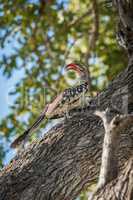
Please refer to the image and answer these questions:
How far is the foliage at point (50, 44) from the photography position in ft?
34.1

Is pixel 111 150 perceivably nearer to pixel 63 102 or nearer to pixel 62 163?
pixel 62 163

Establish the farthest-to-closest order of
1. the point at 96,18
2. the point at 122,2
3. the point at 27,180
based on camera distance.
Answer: the point at 96,18 → the point at 122,2 → the point at 27,180

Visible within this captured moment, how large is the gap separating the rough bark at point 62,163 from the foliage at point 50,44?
16.6 ft

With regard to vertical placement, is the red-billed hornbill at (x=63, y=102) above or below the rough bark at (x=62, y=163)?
above

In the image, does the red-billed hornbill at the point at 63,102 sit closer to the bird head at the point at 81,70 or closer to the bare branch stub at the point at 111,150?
the bird head at the point at 81,70

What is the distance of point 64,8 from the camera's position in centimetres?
1127

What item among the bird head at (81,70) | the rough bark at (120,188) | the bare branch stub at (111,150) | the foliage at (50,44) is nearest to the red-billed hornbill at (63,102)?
the bird head at (81,70)

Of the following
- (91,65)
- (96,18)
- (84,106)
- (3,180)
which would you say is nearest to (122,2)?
(84,106)

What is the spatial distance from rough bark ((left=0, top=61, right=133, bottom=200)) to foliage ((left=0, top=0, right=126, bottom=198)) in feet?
16.6

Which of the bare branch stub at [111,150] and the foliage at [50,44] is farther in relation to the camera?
the foliage at [50,44]

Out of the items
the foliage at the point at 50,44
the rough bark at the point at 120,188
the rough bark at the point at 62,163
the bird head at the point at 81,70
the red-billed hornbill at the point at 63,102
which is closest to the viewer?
the rough bark at the point at 120,188

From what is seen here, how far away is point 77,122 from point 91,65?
5.84 metres

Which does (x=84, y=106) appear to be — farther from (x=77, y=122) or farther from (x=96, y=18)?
(x=96, y=18)

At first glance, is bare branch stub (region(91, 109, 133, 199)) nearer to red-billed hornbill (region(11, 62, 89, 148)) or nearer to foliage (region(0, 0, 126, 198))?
red-billed hornbill (region(11, 62, 89, 148))
